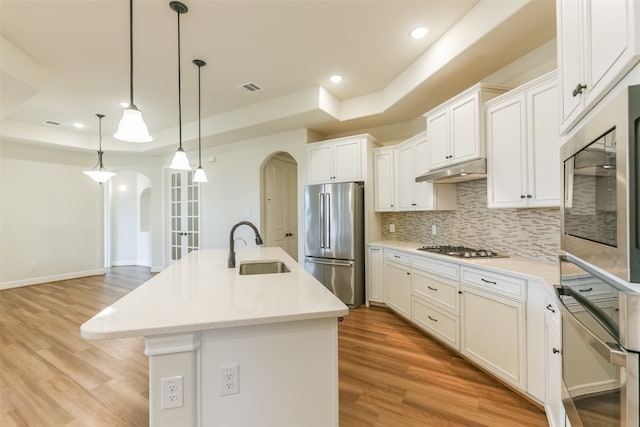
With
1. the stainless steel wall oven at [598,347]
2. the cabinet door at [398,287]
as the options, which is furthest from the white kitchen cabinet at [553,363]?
the cabinet door at [398,287]

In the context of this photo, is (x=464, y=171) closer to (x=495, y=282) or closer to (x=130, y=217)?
(x=495, y=282)

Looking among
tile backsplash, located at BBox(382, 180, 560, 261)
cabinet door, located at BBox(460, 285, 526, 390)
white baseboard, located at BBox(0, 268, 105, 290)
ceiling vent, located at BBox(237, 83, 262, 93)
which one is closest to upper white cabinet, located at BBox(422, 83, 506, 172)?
tile backsplash, located at BBox(382, 180, 560, 261)

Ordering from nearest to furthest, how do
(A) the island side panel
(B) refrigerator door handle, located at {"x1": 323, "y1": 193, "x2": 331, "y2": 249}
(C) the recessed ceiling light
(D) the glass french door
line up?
(A) the island side panel, (C) the recessed ceiling light, (B) refrigerator door handle, located at {"x1": 323, "y1": 193, "x2": 331, "y2": 249}, (D) the glass french door

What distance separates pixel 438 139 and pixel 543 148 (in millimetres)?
1033

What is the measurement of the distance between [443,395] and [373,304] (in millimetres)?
1914

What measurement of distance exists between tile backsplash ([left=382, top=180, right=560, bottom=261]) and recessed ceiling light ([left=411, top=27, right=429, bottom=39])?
1.56 metres

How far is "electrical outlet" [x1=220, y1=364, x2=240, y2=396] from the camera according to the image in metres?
1.15

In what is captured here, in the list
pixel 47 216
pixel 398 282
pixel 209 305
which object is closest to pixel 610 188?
pixel 209 305

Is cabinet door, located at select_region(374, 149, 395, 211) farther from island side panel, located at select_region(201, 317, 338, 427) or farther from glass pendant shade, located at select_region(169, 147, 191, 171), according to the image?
island side panel, located at select_region(201, 317, 338, 427)

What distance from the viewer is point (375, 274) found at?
3.74 meters

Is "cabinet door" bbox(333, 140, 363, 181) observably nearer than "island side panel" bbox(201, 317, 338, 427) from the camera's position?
No

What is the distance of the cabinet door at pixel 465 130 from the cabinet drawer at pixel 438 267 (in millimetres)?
996

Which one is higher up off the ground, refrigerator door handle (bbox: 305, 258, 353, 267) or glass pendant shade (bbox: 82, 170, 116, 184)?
glass pendant shade (bbox: 82, 170, 116, 184)

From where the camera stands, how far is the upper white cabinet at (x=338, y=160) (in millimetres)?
3865
